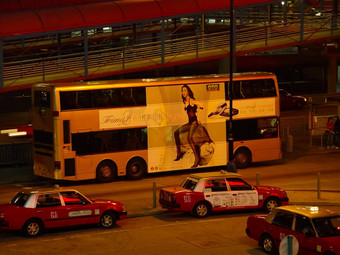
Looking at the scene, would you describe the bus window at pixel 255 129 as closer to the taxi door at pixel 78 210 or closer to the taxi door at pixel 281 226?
the taxi door at pixel 78 210

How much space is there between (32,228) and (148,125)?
10726 mm

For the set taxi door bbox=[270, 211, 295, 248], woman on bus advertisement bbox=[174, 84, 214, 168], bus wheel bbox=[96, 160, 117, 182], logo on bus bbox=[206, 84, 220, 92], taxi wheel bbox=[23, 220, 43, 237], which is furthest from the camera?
logo on bus bbox=[206, 84, 220, 92]

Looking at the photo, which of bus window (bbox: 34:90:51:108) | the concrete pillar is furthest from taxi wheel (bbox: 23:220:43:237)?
the concrete pillar

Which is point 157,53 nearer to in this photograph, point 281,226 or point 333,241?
point 281,226

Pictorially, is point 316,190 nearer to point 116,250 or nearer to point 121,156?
point 121,156

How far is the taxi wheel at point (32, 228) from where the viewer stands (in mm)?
19797

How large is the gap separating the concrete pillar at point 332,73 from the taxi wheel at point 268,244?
3852 centimetres

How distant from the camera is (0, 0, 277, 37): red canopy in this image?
35250 millimetres

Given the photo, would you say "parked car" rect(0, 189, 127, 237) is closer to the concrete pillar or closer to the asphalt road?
the asphalt road

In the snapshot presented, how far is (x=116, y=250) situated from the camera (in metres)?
18.5

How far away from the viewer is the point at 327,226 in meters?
16.7

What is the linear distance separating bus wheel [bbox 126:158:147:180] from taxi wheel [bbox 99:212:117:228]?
8.49m

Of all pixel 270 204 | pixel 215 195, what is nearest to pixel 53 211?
pixel 215 195

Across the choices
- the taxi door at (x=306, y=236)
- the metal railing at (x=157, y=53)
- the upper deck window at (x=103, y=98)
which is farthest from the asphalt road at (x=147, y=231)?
the metal railing at (x=157, y=53)
